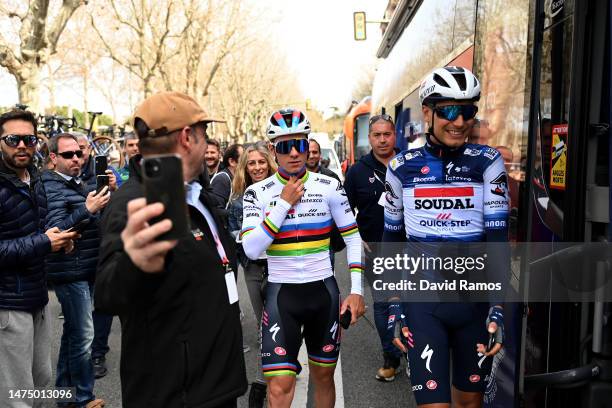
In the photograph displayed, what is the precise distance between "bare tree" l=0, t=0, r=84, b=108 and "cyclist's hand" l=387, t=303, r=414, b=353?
11894 mm

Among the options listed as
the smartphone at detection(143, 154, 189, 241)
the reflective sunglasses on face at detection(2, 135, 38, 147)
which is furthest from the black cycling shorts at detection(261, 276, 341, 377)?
the smartphone at detection(143, 154, 189, 241)

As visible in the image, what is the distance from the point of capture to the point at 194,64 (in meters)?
25.0

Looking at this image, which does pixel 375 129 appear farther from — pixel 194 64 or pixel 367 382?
pixel 194 64

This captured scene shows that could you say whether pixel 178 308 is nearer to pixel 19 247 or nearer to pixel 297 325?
pixel 297 325

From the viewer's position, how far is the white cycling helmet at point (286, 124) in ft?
10.8

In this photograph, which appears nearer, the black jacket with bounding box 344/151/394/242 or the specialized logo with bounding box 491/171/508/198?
the specialized logo with bounding box 491/171/508/198

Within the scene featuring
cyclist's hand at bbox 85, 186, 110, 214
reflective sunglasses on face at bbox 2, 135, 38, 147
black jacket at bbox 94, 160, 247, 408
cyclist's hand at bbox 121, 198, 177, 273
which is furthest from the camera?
cyclist's hand at bbox 85, 186, 110, 214

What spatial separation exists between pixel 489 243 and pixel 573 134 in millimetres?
840

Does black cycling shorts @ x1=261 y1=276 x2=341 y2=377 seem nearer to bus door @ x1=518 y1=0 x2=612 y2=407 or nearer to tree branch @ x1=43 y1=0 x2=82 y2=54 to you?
bus door @ x1=518 y1=0 x2=612 y2=407

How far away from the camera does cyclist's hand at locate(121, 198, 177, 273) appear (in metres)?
1.32

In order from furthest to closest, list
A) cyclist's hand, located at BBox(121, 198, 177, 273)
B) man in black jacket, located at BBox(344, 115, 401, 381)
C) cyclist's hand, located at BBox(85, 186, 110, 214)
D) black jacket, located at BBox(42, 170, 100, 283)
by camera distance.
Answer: man in black jacket, located at BBox(344, 115, 401, 381) → black jacket, located at BBox(42, 170, 100, 283) → cyclist's hand, located at BBox(85, 186, 110, 214) → cyclist's hand, located at BBox(121, 198, 177, 273)

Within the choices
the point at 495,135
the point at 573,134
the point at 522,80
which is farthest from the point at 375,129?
the point at 573,134

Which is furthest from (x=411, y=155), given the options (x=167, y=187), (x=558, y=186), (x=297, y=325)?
(x=167, y=187)

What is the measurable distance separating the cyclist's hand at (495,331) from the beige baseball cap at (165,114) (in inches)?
65.5
